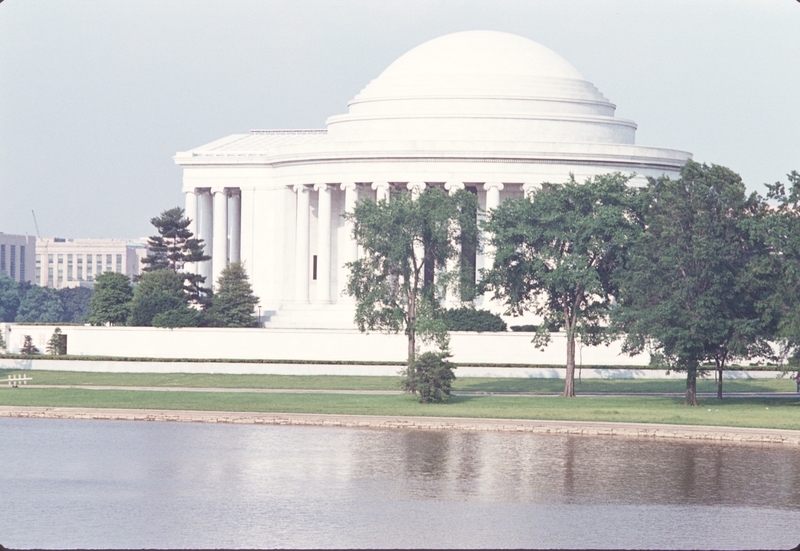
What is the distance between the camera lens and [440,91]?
342 ft

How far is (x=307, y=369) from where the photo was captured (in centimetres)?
8394

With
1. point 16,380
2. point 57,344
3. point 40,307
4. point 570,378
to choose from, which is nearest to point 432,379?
point 570,378

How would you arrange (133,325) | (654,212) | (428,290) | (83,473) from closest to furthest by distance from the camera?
(83,473) < (654,212) < (428,290) < (133,325)

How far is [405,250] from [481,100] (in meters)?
32.4

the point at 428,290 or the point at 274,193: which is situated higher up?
the point at 274,193

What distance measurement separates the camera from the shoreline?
2094 inches

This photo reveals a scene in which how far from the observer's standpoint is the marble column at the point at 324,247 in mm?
103250

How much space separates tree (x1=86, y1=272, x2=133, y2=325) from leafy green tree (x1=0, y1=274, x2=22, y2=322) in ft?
274

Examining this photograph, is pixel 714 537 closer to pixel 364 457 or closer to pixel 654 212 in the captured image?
pixel 364 457

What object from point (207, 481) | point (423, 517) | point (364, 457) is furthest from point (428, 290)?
point (423, 517)

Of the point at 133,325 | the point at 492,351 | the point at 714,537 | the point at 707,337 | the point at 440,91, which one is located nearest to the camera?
the point at 714,537

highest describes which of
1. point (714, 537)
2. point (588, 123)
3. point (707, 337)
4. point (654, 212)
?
point (588, 123)

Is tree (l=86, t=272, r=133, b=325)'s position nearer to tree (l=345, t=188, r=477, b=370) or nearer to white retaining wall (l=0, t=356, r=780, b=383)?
white retaining wall (l=0, t=356, r=780, b=383)

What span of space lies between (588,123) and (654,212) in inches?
1444
